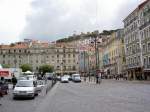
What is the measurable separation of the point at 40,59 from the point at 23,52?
963 cm

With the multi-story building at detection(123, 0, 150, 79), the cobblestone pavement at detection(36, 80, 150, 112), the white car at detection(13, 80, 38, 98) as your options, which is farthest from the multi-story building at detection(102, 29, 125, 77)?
the white car at detection(13, 80, 38, 98)

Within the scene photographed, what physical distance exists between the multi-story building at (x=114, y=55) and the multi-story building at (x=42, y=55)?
43388 millimetres

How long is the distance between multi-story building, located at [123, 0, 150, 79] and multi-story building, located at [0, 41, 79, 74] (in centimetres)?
7877

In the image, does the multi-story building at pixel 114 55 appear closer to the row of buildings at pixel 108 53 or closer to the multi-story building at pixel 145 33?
the row of buildings at pixel 108 53

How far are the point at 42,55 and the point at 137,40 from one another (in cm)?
9700

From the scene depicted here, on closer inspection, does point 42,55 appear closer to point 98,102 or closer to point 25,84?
point 25,84

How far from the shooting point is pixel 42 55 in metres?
182

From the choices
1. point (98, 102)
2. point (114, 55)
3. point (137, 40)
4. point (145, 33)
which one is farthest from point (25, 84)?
point (114, 55)

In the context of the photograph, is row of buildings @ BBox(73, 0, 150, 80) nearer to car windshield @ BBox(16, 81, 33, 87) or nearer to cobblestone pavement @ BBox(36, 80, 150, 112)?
cobblestone pavement @ BBox(36, 80, 150, 112)

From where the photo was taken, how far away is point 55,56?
181625mm

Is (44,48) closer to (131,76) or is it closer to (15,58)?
(15,58)

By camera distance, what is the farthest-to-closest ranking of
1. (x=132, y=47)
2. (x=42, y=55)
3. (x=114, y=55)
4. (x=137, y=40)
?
(x=42, y=55) < (x=114, y=55) < (x=132, y=47) < (x=137, y=40)

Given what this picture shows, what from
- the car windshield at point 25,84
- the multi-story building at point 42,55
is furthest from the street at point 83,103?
the multi-story building at point 42,55

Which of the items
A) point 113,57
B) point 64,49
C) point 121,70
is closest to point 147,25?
point 121,70
